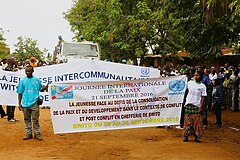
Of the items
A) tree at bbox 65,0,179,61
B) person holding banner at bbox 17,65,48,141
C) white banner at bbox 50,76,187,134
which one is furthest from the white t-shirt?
tree at bbox 65,0,179,61

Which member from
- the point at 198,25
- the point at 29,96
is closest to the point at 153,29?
the point at 198,25

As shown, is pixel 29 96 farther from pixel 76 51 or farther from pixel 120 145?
pixel 76 51

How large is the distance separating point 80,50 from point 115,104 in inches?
396

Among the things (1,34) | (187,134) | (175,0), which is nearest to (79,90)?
(187,134)

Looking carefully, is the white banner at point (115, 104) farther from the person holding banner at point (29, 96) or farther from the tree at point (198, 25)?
the tree at point (198, 25)

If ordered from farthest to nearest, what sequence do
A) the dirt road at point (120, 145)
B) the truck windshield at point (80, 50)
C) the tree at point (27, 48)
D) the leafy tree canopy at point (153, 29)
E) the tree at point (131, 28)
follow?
1. the tree at point (27, 48)
2. the tree at point (131, 28)
3. the truck windshield at point (80, 50)
4. the leafy tree canopy at point (153, 29)
5. the dirt road at point (120, 145)

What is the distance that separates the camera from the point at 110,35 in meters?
22.1

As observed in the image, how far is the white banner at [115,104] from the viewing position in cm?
781

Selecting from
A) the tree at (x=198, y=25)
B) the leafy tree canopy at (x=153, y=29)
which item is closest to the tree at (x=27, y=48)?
the leafy tree canopy at (x=153, y=29)

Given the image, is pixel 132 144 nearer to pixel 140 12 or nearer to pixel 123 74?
pixel 123 74

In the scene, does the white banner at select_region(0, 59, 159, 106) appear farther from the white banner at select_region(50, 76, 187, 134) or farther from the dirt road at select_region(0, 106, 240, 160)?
the dirt road at select_region(0, 106, 240, 160)

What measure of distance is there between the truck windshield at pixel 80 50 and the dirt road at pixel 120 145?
798 centimetres

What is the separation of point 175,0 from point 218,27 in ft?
4.99

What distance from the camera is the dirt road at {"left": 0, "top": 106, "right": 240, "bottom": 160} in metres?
6.74
